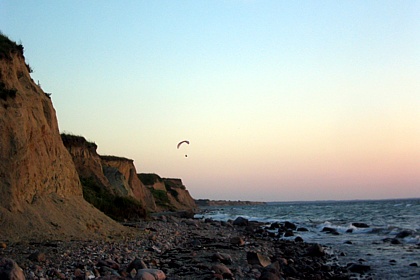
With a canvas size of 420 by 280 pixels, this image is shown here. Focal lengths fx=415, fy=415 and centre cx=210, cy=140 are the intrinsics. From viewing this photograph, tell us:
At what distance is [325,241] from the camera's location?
21.8 meters

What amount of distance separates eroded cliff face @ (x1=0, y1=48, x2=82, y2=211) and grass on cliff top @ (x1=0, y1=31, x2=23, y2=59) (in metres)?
0.15

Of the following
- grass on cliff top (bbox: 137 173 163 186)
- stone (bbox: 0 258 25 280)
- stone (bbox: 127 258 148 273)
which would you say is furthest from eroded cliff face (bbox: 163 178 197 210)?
stone (bbox: 0 258 25 280)

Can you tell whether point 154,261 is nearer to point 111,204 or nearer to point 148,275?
point 148,275

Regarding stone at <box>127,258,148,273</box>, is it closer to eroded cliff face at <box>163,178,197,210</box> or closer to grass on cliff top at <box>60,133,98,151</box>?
grass on cliff top at <box>60,133,98,151</box>

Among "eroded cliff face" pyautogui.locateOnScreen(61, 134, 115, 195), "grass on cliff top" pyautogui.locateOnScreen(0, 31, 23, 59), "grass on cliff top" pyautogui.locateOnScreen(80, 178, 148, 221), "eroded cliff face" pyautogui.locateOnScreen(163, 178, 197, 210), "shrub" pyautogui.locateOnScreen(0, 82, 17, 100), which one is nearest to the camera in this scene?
"shrub" pyautogui.locateOnScreen(0, 82, 17, 100)

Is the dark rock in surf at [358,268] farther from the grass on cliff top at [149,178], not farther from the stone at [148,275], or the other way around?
the grass on cliff top at [149,178]

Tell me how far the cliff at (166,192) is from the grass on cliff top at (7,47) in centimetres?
4259

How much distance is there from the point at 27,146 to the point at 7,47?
4462mm

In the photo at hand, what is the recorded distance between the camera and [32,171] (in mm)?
14117

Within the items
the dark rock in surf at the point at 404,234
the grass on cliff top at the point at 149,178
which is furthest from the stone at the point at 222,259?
the grass on cliff top at the point at 149,178

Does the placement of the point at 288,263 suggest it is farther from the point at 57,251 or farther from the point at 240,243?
the point at 57,251

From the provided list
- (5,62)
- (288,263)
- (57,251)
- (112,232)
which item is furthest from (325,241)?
(5,62)

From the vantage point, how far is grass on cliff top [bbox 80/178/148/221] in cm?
2397

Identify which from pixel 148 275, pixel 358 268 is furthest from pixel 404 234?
pixel 148 275
